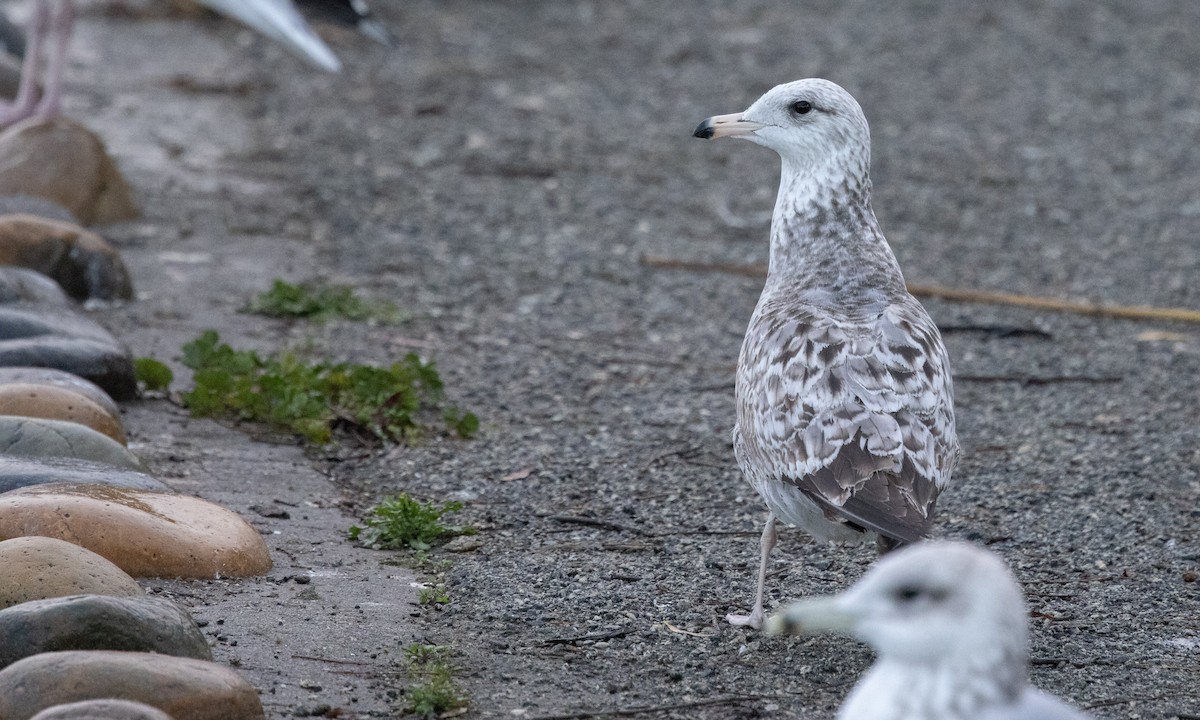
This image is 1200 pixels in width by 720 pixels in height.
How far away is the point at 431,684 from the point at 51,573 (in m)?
1.03

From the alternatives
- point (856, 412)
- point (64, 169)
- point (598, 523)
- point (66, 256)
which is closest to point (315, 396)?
point (598, 523)

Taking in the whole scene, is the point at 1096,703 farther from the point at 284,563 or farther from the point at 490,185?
the point at 490,185

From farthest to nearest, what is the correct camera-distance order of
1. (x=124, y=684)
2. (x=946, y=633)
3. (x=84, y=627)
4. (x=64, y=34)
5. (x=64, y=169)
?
1. (x=64, y=34)
2. (x=64, y=169)
3. (x=84, y=627)
4. (x=124, y=684)
5. (x=946, y=633)

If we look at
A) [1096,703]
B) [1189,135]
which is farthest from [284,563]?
[1189,135]

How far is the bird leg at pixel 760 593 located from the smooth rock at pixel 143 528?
4.92ft

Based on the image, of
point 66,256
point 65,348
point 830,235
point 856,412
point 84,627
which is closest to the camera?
point 84,627

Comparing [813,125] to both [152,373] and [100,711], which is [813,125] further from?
[100,711]

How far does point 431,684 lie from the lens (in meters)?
4.07

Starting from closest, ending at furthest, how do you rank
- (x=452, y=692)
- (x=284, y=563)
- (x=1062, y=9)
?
(x=452, y=692) → (x=284, y=563) → (x=1062, y=9)

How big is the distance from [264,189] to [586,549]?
16.7 ft

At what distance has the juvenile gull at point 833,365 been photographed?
4156mm

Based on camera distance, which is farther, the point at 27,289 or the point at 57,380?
the point at 27,289

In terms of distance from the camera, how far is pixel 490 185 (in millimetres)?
9656

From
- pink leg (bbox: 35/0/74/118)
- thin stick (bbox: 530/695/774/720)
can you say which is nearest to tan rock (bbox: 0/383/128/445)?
thin stick (bbox: 530/695/774/720)
